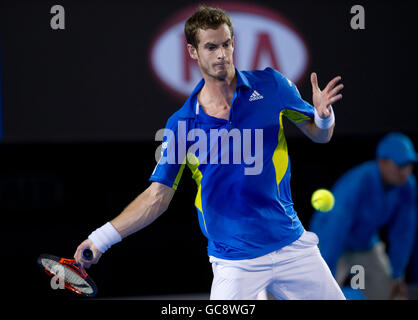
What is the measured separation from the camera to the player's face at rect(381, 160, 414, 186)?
Result: 4.84 meters

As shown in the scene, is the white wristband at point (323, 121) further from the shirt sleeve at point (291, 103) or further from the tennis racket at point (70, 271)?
the tennis racket at point (70, 271)

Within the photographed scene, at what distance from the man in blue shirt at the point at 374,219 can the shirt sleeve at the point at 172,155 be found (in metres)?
1.85

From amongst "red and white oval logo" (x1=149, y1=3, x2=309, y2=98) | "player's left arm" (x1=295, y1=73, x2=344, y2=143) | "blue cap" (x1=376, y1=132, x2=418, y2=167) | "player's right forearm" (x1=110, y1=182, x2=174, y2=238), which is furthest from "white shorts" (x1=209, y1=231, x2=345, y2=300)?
"red and white oval logo" (x1=149, y1=3, x2=309, y2=98)

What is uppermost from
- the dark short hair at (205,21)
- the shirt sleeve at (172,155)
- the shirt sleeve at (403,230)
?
the dark short hair at (205,21)

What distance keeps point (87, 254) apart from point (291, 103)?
110cm

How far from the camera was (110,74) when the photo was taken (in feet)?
16.3

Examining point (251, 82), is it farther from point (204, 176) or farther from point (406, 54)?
point (406, 54)

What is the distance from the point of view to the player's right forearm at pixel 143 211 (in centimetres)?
293

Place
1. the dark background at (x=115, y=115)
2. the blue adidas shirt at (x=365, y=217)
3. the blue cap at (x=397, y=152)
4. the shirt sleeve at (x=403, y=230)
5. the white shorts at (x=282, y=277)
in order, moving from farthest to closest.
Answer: the shirt sleeve at (x=403, y=230) → the dark background at (x=115, y=115) → the blue cap at (x=397, y=152) → the blue adidas shirt at (x=365, y=217) → the white shorts at (x=282, y=277)

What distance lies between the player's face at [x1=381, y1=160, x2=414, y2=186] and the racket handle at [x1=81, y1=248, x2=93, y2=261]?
106 inches

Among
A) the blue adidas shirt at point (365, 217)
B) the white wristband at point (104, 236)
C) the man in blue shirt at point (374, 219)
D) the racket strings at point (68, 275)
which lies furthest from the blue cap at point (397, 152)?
the racket strings at point (68, 275)

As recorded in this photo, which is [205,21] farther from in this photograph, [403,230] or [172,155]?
[403,230]

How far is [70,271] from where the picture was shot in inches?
113
